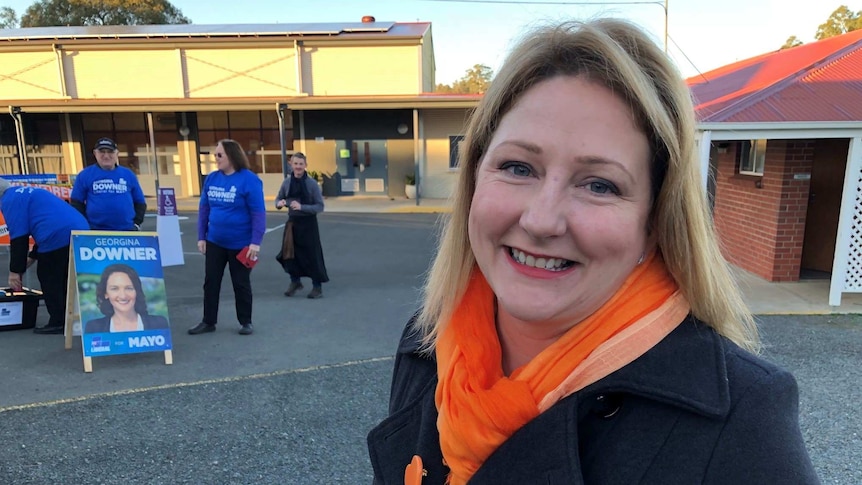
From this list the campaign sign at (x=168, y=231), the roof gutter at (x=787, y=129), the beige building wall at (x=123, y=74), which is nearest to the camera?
the roof gutter at (x=787, y=129)

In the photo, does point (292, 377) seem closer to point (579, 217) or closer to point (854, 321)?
point (579, 217)

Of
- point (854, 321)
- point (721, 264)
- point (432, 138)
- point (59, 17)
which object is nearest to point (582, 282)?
point (721, 264)

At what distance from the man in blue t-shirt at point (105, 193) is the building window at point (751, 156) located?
332 inches

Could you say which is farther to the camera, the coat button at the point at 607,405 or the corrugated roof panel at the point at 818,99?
the corrugated roof panel at the point at 818,99

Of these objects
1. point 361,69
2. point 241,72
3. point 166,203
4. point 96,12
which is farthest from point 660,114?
point 96,12

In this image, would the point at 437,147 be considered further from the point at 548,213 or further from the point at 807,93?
the point at 548,213

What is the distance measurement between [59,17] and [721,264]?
50.4m

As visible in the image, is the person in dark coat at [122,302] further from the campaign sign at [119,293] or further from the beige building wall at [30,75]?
the beige building wall at [30,75]

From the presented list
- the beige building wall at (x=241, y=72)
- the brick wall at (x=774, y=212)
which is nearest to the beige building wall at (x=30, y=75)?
the beige building wall at (x=241, y=72)

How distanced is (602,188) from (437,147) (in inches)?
724

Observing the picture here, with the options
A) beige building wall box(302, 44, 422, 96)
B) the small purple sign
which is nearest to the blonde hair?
the small purple sign

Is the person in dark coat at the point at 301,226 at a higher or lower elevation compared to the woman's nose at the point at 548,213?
lower

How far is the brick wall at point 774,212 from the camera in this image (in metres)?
7.32

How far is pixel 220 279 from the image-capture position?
17.9 feet
